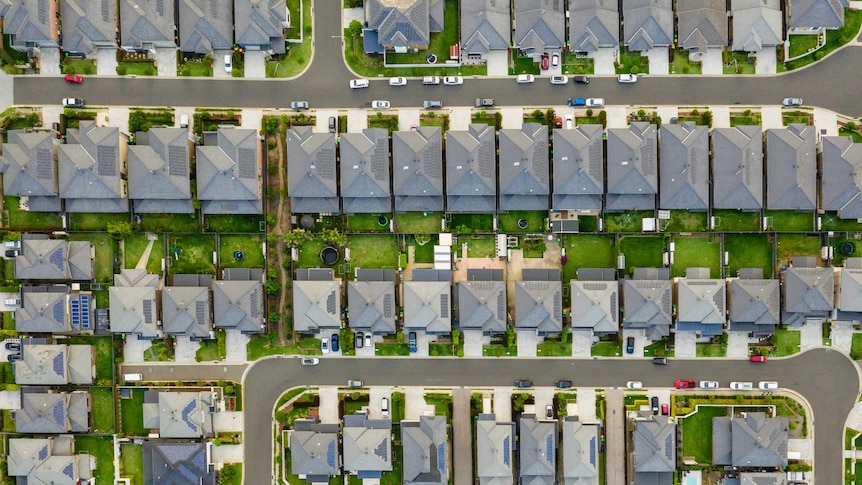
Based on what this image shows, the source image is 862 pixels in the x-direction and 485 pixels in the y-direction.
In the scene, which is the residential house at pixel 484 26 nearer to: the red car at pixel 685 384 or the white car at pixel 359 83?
the white car at pixel 359 83

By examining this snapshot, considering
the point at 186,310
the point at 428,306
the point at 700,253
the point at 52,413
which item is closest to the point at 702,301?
the point at 700,253

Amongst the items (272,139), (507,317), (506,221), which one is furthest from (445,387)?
(272,139)

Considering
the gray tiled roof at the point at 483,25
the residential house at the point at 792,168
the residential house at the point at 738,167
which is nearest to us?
the residential house at the point at 792,168

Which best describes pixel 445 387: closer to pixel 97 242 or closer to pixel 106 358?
pixel 106 358

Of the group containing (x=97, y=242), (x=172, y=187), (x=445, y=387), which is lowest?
(x=445, y=387)

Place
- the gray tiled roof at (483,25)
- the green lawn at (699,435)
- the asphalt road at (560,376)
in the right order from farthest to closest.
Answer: the green lawn at (699,435), the asphalt road at (560,376), the gray tiled roof at (483,25)

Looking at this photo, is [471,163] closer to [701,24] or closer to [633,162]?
[633,162]

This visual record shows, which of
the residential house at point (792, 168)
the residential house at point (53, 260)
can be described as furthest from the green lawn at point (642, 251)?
the residential house at point (53, 260)
